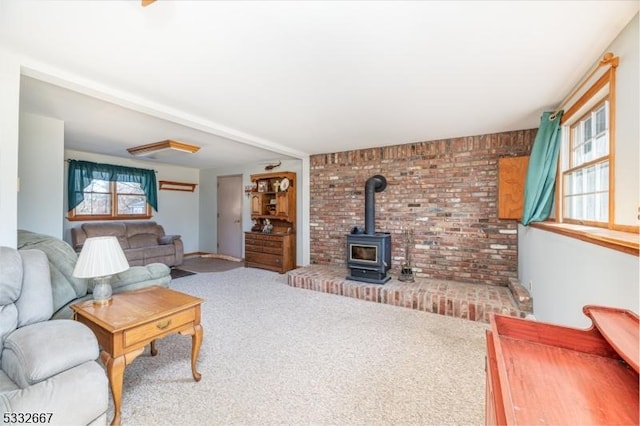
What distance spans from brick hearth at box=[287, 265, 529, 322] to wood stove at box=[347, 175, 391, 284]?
0.16 metres

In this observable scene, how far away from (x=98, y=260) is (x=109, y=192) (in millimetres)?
4833

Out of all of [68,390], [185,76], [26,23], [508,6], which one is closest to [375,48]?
[508,6]

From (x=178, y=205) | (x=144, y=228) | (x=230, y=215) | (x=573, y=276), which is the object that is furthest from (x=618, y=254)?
(x=178, y=205)

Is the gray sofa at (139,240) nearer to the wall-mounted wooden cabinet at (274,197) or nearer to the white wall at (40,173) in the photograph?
the wall-mounted wooden cabinet at (274,197)

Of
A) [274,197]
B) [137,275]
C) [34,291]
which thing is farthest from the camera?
[274,197]

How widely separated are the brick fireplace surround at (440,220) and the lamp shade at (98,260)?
276 cm

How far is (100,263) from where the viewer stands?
68.3 inches

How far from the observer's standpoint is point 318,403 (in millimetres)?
1746

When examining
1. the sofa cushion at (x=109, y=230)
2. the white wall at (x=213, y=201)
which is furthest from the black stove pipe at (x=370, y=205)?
the sofa cushion at (x=109, y=230)

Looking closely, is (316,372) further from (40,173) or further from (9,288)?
(40,173)

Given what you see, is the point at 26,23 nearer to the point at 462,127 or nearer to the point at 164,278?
the point at 164,278

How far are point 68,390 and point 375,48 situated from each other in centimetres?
242

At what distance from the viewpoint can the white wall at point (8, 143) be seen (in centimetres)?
184

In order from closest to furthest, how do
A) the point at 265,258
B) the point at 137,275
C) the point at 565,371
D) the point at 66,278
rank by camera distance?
the point at 565,371 → the point at 66,278 → the point at 137,275 → the point at 265,258
